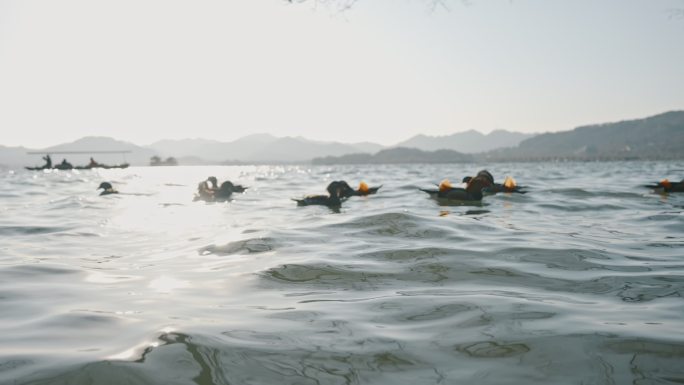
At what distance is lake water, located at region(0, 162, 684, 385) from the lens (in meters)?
3.15

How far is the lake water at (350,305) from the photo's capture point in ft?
10.3

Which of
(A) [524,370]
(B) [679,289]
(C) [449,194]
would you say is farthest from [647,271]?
(C) [449,194]

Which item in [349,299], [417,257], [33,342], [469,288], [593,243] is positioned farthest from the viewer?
[593,243]

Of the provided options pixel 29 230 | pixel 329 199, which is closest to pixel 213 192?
pixel 329 199

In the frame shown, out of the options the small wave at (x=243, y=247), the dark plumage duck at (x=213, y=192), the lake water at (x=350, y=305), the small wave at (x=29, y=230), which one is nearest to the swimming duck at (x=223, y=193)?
the dark plumage duck at (x=213, y=192)

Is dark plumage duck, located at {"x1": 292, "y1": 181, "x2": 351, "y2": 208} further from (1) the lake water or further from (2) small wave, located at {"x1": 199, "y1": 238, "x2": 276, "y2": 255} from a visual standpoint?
(2) small wave, located at {"x1": 199, "y1": 238, "x2": 276, "y2": 255}

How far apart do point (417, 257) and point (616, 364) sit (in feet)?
12.6

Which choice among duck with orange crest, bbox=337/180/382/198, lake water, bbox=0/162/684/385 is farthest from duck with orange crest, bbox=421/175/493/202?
lake water, bbox=0/162/684/385

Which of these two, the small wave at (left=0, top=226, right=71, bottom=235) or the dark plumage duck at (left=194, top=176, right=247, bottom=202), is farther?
the dark plumage duck at (left=194, top=176, right=247, bottom=202)

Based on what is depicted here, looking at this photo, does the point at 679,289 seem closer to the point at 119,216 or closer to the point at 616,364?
the point at 616,364

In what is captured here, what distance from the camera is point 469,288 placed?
528 cm

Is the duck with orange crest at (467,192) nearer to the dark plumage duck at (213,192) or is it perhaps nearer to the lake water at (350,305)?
the lake water at (350,305)

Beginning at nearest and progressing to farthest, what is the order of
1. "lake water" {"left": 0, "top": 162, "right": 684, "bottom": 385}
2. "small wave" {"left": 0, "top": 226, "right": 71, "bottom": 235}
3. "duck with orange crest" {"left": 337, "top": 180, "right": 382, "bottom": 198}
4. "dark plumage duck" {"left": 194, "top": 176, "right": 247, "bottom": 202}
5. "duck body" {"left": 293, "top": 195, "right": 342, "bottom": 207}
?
"lake water" {"left": 0, "top": 162, "right": 684, "bottom": 385}, "small wave" {"left": 0, "top": 226, "right": 71, "bottom": 235}, "duck body" {"left": 293, "top": 195, "right": 342, "bottom": 207}, "duck with orange crest" {"left": 337, "top": 180, "right": 382, "bottom": 198}, "dark plumage duck" {"left": 194, "top": 176, "right": 247, "bottom": 202}

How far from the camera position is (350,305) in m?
4.66
